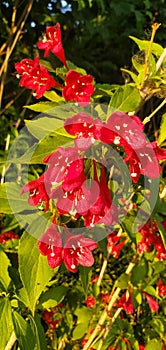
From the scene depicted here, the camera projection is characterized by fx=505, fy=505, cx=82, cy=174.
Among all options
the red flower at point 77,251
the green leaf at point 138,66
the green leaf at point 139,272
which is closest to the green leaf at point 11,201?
the red flower at point 77,251

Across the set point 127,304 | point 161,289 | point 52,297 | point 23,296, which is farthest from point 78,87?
point 161,289

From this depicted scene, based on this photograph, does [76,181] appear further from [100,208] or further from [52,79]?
[52,79]

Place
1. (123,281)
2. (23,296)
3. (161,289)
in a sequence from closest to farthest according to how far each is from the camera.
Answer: (23,296), (123,281), (161,289)

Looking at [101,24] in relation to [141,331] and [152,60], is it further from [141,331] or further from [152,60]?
[152,60]

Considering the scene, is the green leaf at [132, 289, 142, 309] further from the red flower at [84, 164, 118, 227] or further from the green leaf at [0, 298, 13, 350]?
the red flower at [84, 164, 118, 227]

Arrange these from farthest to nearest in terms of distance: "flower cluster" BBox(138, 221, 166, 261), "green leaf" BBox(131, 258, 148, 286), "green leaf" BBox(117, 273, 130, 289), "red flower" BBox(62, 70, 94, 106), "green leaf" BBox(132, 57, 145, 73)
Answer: "green leaf" BBox(131, 258, 148, 286)
"green leaf" BBox(117, 273, 130, 289)
"flower cluster" BBox(138, 221, 166, 261)
"green leaf" BBox(132, 57, 145, 73)
"red flower" BBox(62, 70, 94, 106)

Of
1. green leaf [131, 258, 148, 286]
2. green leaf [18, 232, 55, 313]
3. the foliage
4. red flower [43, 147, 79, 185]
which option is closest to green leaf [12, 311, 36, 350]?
the foliage
